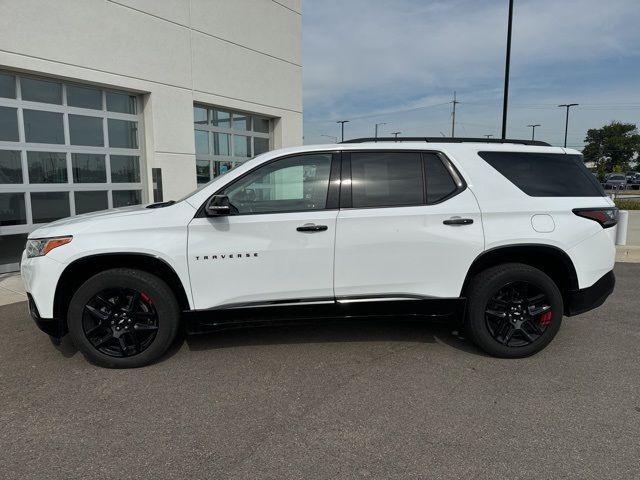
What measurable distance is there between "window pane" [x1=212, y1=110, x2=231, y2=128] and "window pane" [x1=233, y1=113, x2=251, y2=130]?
8.6 inches

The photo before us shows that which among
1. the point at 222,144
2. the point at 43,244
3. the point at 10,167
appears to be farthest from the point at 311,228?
the point at 222,144

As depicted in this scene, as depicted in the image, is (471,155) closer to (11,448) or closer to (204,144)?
(11,448)

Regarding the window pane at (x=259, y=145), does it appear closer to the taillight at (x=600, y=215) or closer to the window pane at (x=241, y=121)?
the window pane at (x=241, y=121)

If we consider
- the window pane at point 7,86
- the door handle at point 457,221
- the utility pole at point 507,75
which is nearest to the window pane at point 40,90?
the window pane at point 7,86

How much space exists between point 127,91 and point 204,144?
2194 millimetres

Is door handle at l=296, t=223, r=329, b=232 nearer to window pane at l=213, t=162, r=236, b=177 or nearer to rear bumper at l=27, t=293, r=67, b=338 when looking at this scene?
rear bumper at l=27, t=293, r=67, b=338

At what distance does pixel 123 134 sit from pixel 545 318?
27.4 feet

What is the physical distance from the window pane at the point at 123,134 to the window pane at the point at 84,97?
1.29 feet

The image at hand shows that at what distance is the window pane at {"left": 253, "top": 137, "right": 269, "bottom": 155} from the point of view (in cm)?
1242

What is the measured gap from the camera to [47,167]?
8.04 metres

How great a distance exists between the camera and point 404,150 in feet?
13.4

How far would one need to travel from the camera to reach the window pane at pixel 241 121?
1173 centimetres

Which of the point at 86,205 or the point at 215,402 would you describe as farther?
the point at 86,205

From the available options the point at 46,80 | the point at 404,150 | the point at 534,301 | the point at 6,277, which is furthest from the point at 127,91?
the point at 534,301
